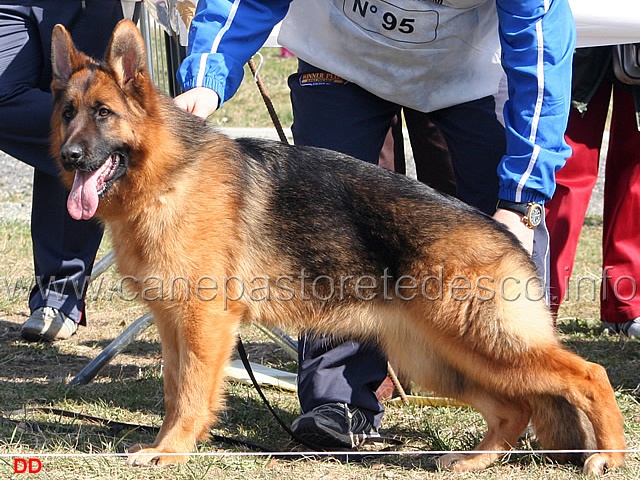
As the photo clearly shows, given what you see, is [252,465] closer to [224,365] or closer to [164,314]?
[224,365]

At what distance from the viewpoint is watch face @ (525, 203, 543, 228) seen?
11.3 ft

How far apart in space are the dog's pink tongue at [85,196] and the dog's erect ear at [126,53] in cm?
36

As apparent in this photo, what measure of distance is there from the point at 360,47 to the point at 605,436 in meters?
1.87

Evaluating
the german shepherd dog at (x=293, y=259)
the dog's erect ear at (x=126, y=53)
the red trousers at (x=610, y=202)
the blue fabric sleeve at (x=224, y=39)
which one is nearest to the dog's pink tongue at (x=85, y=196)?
the german shepherd dog at (x=293, y=259)

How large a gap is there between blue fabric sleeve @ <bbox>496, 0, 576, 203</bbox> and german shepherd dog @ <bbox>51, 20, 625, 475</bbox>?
0.24 m

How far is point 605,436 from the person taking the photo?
3.21 meters

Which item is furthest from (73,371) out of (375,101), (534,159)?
(534,159)

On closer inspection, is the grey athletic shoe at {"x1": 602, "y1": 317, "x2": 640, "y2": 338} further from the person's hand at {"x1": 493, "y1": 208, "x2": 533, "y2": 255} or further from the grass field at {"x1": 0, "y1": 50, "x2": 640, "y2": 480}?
the person's hand at {"x1": 493, "y1": 208, "x2": 533, "y2": 255}

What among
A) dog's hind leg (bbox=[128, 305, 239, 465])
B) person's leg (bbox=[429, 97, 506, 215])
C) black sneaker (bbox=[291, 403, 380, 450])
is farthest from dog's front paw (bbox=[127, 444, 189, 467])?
person's leg (bbox=[429, 97, 506, 215])

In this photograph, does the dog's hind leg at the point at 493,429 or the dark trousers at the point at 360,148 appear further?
the dark trousers at the point at 360,148

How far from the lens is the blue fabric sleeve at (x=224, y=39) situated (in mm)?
3553

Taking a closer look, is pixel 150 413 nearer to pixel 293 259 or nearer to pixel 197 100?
pixel 293 259

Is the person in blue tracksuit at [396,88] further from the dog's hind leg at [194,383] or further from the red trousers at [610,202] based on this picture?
the red trousers at [610,202]

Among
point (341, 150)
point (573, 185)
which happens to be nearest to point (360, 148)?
point (341, 150)
